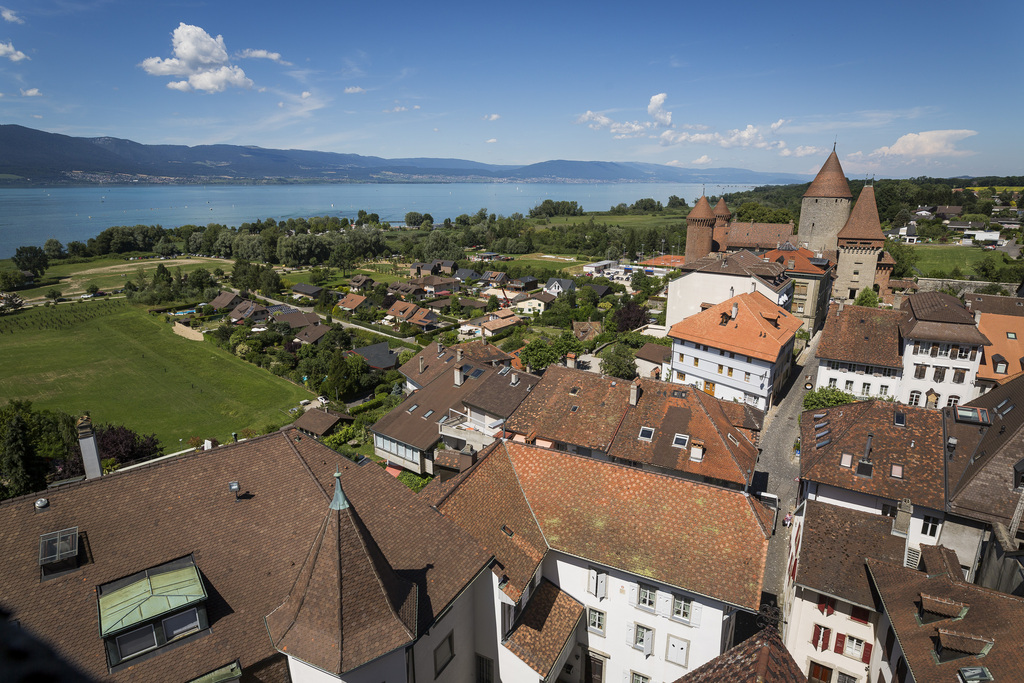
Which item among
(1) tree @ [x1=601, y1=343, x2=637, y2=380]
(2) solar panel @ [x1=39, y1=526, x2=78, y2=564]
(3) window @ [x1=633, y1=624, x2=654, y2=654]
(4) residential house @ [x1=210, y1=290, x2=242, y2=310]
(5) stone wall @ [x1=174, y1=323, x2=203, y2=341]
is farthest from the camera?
(4) residential house @ [x1=210, y1=290, x2=242, y2=310]

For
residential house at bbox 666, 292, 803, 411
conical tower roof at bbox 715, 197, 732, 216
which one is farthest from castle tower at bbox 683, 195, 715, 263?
residential house at bbox 666, 292, 803, 411

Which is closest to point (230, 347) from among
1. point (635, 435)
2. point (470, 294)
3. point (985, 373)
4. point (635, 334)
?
point (470, 294)

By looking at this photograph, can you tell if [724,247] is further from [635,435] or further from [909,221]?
[909,221]

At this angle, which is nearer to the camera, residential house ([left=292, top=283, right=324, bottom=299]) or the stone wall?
the stone wall

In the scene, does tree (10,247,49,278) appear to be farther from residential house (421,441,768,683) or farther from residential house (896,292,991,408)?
residential house (896,292,991,408)

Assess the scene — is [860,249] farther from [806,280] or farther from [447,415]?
[447,415]

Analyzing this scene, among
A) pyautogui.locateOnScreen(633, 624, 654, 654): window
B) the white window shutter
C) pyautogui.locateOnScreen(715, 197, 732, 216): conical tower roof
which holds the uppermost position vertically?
pyautogui.locateOnScreen(715, 197, 732, 216): conical tower roof

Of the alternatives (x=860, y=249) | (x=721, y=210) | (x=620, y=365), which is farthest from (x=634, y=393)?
(x=721, y=210)

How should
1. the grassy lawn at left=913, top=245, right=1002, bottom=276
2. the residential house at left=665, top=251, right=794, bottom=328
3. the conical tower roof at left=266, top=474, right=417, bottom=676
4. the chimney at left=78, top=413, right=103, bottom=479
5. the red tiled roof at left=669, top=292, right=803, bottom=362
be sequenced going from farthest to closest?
the grassy lawn at left=913, top=245, right=1002, bottom=276 < the residential house at left=665, top=251, right=794, bottom=328 < the red tiled roof at left=669, top=292, right=803, bottom=362 < the chimney at left=78, top=413, right=103, bottom=479 < the conical tower roof at left=266, top=474, right=417, bottom=676
